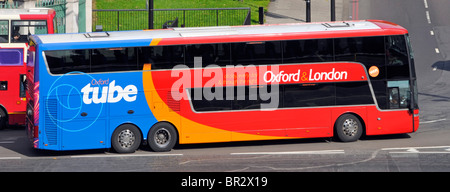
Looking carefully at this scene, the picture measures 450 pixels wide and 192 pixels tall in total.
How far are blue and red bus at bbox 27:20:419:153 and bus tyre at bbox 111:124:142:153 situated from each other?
28 millimetres

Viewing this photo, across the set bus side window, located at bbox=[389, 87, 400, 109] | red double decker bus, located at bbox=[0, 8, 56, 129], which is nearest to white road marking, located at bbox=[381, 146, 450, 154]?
bus side window, located at bbox=[389, 87, 400, 109]

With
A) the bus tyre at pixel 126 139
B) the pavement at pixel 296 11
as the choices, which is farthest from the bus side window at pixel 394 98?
the pavement at pixel 296 11

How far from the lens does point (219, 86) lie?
18.9 m

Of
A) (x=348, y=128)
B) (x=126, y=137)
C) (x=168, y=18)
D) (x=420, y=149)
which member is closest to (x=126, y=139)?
(x=126, y=137)

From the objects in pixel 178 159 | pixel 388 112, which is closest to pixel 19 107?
pixel 178 159

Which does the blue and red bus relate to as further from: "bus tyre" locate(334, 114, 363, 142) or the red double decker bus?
the red double decker bus

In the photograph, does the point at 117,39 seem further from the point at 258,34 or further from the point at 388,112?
the point at 388,112

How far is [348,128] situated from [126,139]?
6.55m

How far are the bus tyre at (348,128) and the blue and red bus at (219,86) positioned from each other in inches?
1.2

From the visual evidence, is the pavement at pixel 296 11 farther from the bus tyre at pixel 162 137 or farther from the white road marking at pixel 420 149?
the white road marking at pixel 420 149

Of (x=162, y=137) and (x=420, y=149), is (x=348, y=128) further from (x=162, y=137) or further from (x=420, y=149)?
(x=162, y=137)

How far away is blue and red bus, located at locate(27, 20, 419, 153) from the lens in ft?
60.1

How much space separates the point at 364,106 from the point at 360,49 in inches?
67.3

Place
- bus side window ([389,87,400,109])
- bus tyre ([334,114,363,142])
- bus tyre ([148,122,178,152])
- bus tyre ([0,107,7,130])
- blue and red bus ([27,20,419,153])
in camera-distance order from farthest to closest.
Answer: bus tyre ([0,107,7,130]) → bus side window ([389,87,400,109]) → bus tyre ([334,114,363,142]) → bus tyre ([148,122,178,152]) → blue and red bus ([27,20,419,153])
